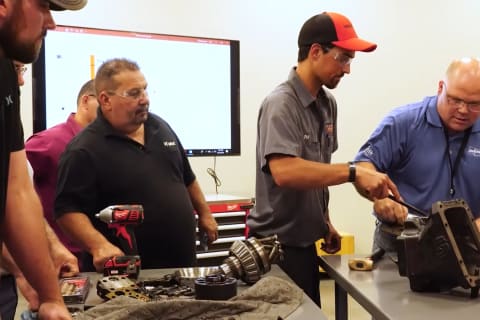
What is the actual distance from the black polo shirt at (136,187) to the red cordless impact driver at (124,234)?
21cm

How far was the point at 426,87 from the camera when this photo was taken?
16.3ft

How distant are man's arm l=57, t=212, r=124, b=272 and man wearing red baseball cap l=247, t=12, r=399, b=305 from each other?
576mm

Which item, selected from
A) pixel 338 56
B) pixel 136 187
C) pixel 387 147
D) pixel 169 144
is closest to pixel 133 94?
pixel 169 144

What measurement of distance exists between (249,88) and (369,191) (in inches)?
109

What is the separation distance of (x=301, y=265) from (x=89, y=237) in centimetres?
79

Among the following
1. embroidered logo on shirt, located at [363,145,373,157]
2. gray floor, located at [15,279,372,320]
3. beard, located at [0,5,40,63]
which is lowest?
gray floor, located at [15,279,372,320]

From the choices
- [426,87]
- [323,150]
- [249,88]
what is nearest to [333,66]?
[323,150]

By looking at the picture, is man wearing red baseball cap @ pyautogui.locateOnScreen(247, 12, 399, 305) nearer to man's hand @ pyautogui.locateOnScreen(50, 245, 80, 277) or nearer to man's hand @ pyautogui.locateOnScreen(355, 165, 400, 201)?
man's hand @ pyautogui.locateOnScreen(355, 165, 400, 201)

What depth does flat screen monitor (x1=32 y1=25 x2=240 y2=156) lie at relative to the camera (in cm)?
339

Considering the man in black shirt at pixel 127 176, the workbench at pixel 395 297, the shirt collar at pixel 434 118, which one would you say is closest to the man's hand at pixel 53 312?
the man in black shirt at pixel 127 176

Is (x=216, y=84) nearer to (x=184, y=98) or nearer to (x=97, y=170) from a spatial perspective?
(x=184, y=98)

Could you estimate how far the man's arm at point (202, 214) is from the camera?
240 cm

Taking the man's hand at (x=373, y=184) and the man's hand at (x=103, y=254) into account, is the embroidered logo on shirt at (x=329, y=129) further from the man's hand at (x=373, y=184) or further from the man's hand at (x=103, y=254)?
the man's hand at (x=103, y=254)

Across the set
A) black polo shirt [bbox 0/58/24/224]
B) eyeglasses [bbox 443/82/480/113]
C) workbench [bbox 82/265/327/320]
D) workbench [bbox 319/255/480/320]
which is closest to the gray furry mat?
workbench [bbox 82/265/327/320]
